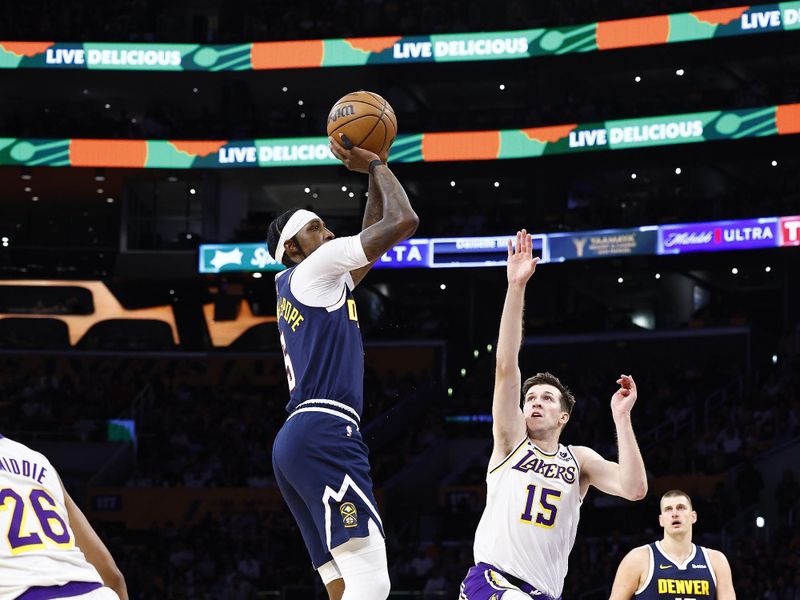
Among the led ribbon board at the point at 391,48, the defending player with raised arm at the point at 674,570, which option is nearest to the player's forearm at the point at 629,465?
the defending player with raised arm at the point at 674,570

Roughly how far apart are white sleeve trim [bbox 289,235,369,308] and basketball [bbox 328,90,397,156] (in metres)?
0.68

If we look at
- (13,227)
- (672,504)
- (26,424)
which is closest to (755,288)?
(26,424)

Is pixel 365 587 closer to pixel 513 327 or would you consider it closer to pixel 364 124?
pixel 513 327

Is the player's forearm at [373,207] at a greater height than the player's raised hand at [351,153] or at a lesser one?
lesser

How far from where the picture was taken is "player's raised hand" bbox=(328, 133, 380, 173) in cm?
644

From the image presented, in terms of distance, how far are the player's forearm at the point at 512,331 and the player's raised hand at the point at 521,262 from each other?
0.05 meters

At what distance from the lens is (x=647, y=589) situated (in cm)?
927

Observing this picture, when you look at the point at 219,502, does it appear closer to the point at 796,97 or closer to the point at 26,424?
the point at 26,424

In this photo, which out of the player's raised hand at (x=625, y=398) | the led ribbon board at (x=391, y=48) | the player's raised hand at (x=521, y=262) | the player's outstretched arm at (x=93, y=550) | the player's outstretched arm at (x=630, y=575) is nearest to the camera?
the player's outstretched arm at (x=93, y=550)

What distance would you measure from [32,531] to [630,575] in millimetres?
5930

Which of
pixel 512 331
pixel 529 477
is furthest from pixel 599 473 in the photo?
pixel 512 331

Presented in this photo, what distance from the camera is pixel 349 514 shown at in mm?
5746

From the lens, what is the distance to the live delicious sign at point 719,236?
3209cm

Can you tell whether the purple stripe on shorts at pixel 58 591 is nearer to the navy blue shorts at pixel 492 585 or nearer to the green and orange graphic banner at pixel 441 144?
the navy blue shorts at pixel 492 585
